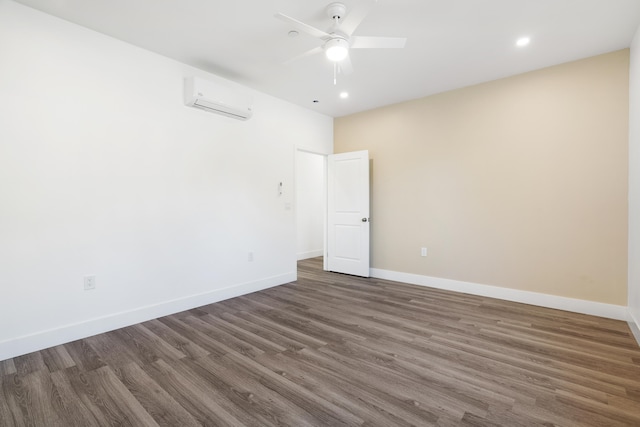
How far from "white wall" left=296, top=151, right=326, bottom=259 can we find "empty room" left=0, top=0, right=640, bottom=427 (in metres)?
1.95

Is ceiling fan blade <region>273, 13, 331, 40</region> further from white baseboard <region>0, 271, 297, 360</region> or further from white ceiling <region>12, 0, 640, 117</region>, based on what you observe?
white baseboard <region>0, 271, 297, 360</region>

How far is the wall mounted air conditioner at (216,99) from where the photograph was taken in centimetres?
323

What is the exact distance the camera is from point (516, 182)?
11.9 ft

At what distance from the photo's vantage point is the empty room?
6.41 feet

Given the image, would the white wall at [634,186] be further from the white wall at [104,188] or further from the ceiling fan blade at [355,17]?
the white wall at [104,188]

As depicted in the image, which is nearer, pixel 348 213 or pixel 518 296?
pixel 518 296

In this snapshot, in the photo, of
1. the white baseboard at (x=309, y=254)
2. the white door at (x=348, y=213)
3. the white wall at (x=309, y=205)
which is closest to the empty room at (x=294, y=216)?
the white door at (x=348, y=213)

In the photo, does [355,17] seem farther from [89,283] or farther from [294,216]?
[89,283]

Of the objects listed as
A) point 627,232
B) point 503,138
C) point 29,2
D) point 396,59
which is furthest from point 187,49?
point 627,232

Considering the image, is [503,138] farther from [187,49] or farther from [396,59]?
[187,49]

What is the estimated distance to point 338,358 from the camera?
2.31 m

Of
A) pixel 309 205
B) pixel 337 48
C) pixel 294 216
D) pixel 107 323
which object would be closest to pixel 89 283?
pixel 107 323

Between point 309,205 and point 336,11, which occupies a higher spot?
point 336,11

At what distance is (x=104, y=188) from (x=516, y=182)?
4.58 meters
